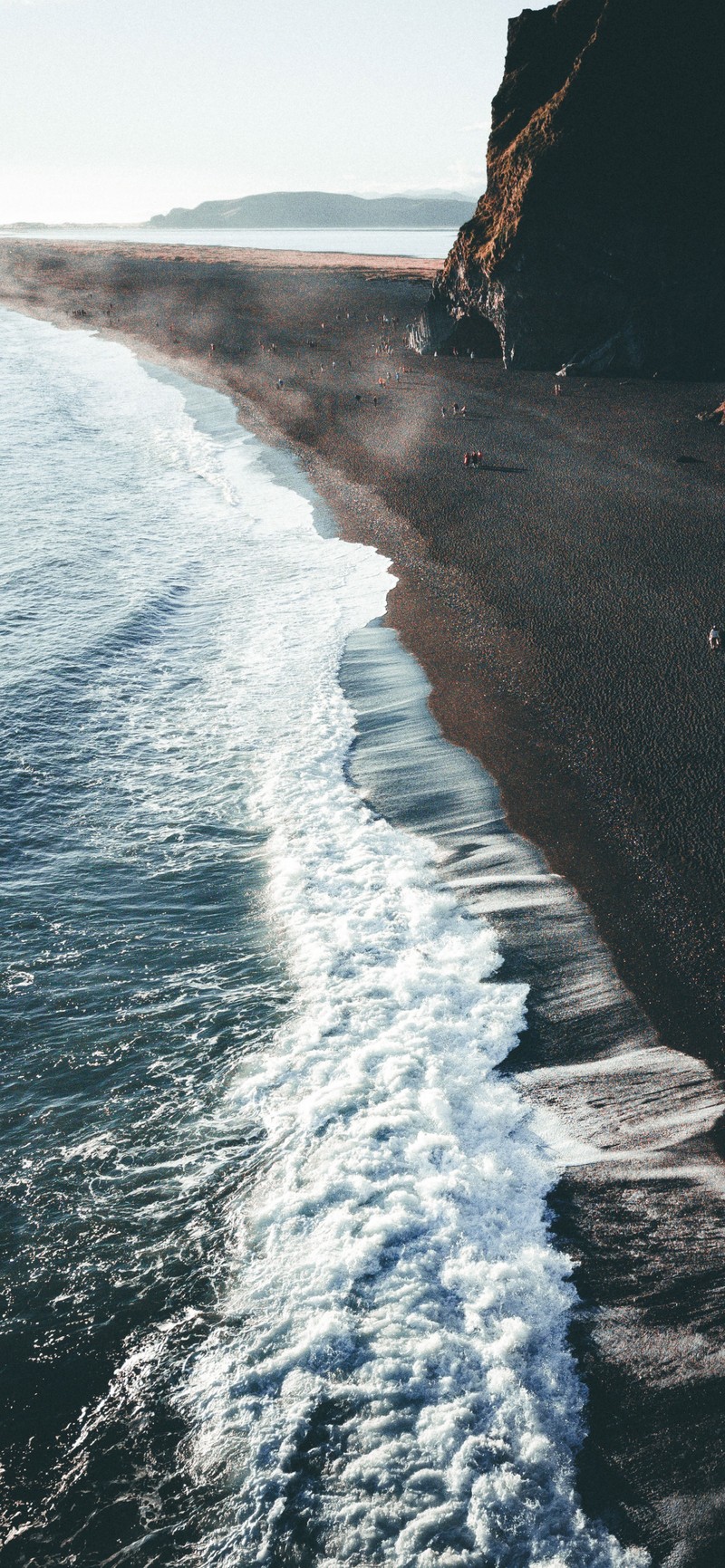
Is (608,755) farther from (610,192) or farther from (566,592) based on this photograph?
(610,192)

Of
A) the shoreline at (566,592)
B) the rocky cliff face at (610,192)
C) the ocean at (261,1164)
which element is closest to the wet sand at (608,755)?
the shoreline at (566,592)

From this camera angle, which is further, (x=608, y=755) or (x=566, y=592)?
(x=566, y=592)

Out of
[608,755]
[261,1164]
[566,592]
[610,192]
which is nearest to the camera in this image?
[261,1164]

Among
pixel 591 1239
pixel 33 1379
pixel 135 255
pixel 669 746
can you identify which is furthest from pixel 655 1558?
pixel 135 255

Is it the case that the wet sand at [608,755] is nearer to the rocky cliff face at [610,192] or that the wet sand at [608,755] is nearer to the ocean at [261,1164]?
the ocean at [261,1164]

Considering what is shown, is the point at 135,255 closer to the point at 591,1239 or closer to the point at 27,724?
the point at 27,724

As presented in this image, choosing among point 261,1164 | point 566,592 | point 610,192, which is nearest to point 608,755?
point 566,592
